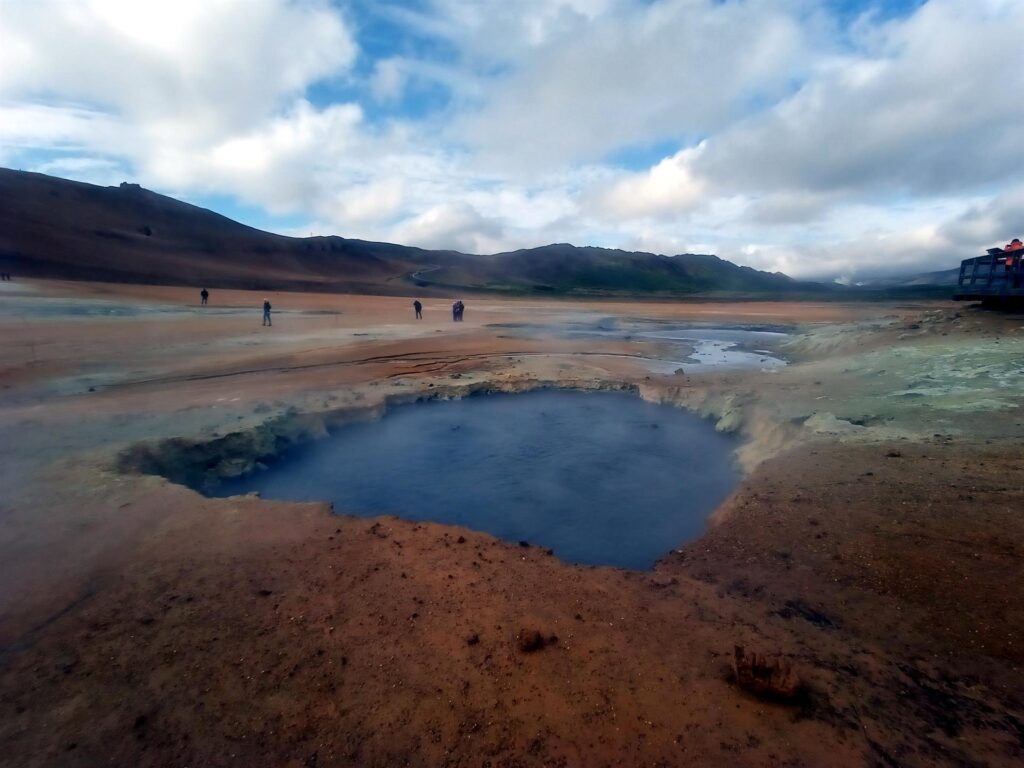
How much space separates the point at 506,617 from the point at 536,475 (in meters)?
4.38

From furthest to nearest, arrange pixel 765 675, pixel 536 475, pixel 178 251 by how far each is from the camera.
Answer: pixel 178 251
pixel 536 475
pixel 765 675

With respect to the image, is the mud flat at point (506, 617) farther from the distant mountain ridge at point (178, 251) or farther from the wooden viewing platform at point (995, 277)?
the distant mountain ridge at point (178, 251)

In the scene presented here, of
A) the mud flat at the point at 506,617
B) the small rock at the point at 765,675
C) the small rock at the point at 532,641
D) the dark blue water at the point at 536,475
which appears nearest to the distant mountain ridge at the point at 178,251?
the dark blue water at the point at 536,475

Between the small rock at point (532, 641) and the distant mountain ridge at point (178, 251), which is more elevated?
the distant mountain ridge at point (178, 251)

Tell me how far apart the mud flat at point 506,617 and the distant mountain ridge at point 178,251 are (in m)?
47.2

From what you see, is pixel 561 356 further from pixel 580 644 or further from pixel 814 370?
pixel 580 644

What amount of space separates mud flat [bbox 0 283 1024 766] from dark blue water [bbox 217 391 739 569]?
0.79 m

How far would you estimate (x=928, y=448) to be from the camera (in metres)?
6.77

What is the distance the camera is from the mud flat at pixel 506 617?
2.96 m

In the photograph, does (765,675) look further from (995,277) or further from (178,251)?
(178,251)

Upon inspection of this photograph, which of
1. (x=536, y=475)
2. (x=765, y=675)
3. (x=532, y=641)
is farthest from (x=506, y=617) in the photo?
(x=536, y=475)

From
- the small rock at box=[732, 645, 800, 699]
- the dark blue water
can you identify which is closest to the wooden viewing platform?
the dark blue water

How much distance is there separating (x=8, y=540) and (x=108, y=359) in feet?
36.2

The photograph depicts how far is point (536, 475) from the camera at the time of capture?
839cm
